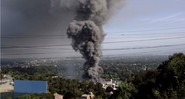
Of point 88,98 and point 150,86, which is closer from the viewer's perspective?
point 150,86

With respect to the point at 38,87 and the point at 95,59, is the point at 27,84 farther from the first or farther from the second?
the point at 95,59

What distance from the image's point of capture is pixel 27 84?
29172 millimetres

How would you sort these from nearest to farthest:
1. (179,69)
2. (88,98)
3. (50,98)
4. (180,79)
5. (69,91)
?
(180,79)
(179,69)
(50,98)
(88,98)
(69,91)

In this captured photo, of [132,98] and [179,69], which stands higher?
[179,69]

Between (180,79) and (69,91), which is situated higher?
(180,79)

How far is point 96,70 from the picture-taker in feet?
123

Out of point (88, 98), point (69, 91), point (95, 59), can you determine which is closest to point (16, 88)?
point (69, 91)

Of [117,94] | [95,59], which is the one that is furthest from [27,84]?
[117,94]

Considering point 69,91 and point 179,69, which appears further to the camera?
point 69,91

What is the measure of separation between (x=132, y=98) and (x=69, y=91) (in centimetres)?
1003

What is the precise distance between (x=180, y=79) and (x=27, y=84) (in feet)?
55.8

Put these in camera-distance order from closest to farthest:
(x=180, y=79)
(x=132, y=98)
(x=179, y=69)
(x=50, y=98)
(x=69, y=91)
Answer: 1. (x=180, y=79)
2. (x=179, y=69)
3. (x=132, y=98)
4. (x=50, y=98)
5. (x=69, y=91)

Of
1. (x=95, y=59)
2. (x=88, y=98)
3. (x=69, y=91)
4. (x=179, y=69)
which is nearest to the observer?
(x=179, y=69)

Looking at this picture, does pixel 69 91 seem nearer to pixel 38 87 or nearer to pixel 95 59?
pixel 38 87
